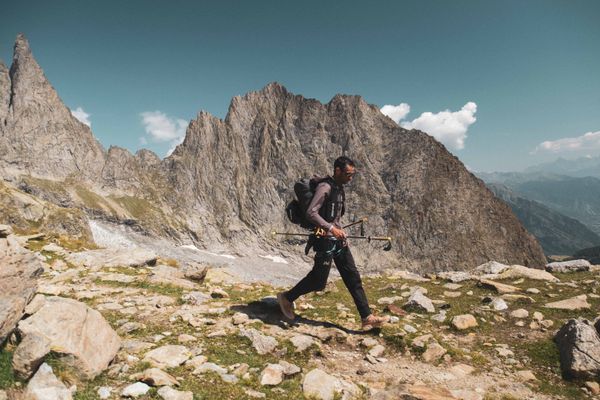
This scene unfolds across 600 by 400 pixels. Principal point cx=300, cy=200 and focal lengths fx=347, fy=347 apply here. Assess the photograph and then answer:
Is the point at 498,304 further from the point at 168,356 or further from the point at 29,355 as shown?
the point at 29,355

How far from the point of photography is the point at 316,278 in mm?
9258

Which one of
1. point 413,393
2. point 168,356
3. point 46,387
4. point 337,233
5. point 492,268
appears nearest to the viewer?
point 46,387

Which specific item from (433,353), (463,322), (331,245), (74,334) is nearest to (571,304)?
(463,322)

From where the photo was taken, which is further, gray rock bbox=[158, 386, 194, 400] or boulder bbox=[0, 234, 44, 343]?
boulder bbox=[0, 234, 44, 343]

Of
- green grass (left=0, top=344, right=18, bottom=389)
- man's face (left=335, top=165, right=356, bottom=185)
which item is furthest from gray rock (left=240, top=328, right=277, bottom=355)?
man's face (left=335, top=165, right=356, bottom=185)

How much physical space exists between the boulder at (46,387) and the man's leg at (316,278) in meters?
5.45

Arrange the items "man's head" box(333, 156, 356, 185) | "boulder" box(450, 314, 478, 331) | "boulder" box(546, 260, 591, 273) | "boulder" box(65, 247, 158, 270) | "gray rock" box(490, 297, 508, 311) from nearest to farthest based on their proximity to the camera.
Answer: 1. "man's head" box(333, 156, 356, 185)
2. "boulder" box(450, 314, 478, 331)
3. "gray rock" box(490, 297, 508, 311)
4. "boulder" box(65, 247, 158, 270)
5. "boulder" box(546, 260, 591, 273)

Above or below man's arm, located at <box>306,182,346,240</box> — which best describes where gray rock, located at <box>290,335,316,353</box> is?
below

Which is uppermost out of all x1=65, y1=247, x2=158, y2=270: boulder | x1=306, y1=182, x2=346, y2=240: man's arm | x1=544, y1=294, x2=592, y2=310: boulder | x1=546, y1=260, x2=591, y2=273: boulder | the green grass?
x1=306, y1=182, x2=346, y2=240: man's arm

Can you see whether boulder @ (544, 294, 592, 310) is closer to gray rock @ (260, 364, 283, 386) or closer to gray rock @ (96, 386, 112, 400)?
gray rock @ (260, 364, 283, 386)

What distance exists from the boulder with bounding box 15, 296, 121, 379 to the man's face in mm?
6175

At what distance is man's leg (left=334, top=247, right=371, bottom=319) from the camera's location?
366 inches

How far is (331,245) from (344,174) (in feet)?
6.29

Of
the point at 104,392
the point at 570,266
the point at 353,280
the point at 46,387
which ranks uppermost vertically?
the point at 353,280
